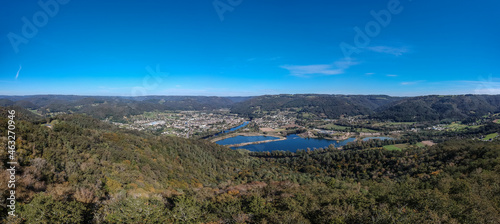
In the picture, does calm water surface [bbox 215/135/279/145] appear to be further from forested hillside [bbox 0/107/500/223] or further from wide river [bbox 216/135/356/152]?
forested hillside [bbox 0/107/500/223]

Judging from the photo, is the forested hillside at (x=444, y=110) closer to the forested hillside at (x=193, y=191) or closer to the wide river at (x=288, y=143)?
the wide river at (x=288, y=143)

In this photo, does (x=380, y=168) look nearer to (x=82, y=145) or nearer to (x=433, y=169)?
(x=433, y=169)

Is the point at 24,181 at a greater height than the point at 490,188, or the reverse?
the point at 24,181

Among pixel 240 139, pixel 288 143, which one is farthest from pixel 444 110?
pixel 240 139

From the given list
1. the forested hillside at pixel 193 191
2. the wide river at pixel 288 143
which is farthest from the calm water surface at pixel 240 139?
the forested hillside at pixel 193 191

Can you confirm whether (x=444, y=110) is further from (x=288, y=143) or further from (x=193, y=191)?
(x=193, y=191)

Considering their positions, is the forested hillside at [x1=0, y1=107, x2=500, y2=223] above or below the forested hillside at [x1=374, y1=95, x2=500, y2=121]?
below

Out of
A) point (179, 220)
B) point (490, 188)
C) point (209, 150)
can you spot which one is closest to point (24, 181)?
point (179, 220)

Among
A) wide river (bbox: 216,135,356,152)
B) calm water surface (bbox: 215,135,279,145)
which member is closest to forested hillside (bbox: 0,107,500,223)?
wide river (bbox: 216,135,356,152)
